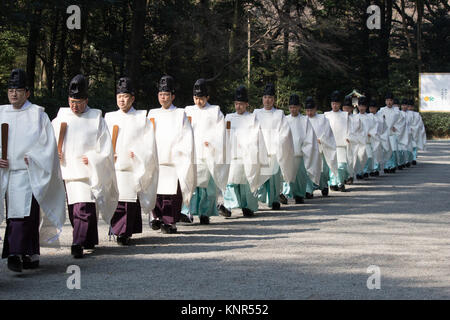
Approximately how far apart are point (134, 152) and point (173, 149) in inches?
52.5

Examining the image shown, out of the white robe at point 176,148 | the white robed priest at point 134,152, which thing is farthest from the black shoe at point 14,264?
the white robe at point 176,148

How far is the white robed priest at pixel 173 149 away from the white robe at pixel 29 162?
294 cm

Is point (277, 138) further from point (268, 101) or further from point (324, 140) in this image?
point (324, 140)

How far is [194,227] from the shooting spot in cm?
1158

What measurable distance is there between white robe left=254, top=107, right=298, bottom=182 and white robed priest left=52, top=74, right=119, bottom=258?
594 centimetres

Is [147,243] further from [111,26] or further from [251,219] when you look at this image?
[111,26]

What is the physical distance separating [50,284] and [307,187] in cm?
962

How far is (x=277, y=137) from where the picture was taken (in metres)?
14.9

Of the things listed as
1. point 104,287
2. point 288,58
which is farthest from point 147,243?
point 288,58

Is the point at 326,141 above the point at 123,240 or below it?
above

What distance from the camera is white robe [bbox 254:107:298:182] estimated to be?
1483cm

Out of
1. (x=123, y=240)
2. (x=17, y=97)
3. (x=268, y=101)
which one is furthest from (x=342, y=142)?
(x=17, y=97)

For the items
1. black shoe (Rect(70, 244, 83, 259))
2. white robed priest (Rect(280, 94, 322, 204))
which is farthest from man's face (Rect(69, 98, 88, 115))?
white robed priest (Rect(280, 94, 322, 204))

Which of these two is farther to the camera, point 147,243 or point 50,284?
point 147,243
